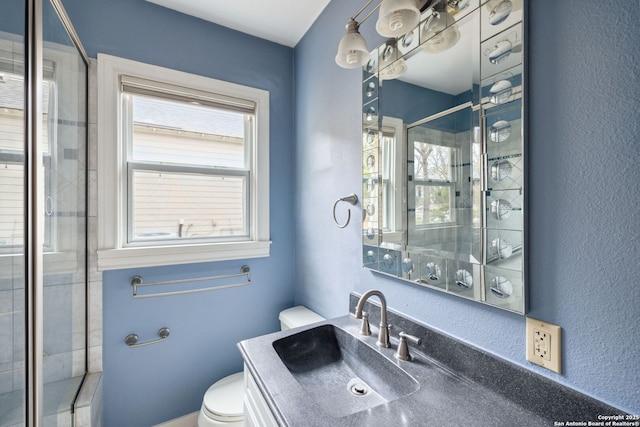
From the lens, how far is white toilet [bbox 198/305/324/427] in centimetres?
134

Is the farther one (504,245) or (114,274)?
(114,274)

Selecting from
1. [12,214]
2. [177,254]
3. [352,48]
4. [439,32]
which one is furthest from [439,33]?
[177,254]

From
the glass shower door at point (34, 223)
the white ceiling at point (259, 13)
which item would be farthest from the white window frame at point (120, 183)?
the white ceiling at point (259, 13)

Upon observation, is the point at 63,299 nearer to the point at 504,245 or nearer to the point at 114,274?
the point at 114,274

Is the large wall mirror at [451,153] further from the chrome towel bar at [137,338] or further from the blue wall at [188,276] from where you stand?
the chrome towel bar at [137,338]

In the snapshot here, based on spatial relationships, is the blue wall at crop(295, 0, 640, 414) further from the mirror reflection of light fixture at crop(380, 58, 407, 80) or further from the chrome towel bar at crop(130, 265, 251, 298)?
the chrome towel bar at crop(130, 265, 251, 298)

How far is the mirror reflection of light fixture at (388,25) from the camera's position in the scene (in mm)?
845

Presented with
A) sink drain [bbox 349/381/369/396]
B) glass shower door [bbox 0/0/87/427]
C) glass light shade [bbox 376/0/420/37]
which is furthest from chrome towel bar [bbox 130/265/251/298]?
glass light shade [bbox 376/0/420/37]

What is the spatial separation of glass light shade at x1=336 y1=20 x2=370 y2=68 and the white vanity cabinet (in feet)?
4.05

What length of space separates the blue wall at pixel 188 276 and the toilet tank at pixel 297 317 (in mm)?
149

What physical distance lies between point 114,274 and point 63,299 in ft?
1.01

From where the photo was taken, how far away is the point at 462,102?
874 millimetres

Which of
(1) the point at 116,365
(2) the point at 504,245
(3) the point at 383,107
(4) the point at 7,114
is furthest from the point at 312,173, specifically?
(1) the point at 116,365

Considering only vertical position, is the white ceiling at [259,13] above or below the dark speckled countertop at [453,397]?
above
